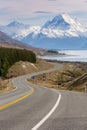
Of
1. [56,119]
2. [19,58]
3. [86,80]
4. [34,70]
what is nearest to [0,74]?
[34,70]

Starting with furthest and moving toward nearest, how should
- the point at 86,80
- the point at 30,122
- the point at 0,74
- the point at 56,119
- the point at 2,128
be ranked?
the point at 0,74
the point at 86,80
the point at 56,119
the point at 30,122
the point at 2,128

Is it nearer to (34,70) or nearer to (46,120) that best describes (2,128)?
(46,120)

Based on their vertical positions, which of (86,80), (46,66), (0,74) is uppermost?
(86,80)

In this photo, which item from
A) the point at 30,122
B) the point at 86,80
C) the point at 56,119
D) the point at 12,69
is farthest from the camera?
the point at 12,69

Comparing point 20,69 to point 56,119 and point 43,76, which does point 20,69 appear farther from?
point 56,119

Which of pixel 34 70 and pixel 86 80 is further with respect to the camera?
pixel 34 70

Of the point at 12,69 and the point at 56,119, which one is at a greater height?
the point at 56,119

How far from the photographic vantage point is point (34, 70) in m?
169

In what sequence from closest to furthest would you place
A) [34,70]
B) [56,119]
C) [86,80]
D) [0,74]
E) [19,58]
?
[56,119] < [86,80] < [0,74] < [34,70] < [19,58]

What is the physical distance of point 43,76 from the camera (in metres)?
133

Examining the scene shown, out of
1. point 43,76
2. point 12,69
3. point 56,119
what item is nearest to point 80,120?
point 56,119

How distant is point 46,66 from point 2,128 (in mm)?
176715

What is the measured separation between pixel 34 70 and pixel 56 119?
153 metres

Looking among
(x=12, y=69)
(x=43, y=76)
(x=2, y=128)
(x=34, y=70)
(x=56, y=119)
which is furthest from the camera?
(x=34, y=70)
